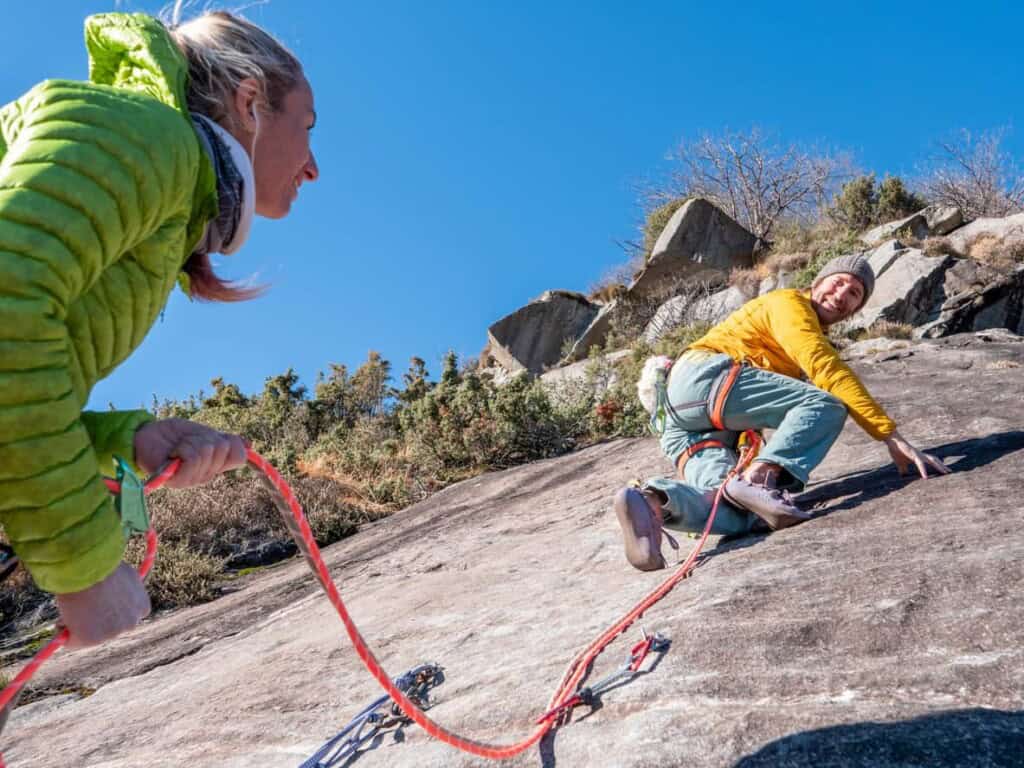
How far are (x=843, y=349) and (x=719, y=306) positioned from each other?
7672mm

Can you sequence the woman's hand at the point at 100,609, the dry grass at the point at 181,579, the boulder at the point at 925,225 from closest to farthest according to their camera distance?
the woman's hand at the point at 100,609
the dry grass at the point at 181,579
the boulder at the point at 925,225

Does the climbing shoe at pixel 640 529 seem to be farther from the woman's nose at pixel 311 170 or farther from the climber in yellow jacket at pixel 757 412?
the woman's nose at pixel 311 170

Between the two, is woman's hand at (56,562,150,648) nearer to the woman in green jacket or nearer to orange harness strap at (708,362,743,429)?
the woman in green jacket

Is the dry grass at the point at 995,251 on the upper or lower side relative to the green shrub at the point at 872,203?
lower

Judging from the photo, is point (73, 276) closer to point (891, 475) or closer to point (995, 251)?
point (891, 475)

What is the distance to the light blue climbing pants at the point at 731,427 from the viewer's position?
3617mm

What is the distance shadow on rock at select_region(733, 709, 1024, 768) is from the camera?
1.52 meters

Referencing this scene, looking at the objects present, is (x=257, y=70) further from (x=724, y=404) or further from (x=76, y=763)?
(x=724, y=404)

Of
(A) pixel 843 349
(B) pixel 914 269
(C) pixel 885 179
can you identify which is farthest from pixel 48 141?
(C) pixel 885 179

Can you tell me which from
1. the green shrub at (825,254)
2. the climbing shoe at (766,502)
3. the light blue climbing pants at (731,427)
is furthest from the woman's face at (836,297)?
the green shrub at (825,254)

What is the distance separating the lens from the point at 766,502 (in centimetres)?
344

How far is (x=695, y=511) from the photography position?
11.7 feet

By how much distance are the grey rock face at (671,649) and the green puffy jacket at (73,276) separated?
123 centimetres

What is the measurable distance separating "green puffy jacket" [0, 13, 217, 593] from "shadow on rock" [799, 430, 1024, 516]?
3.13 m
